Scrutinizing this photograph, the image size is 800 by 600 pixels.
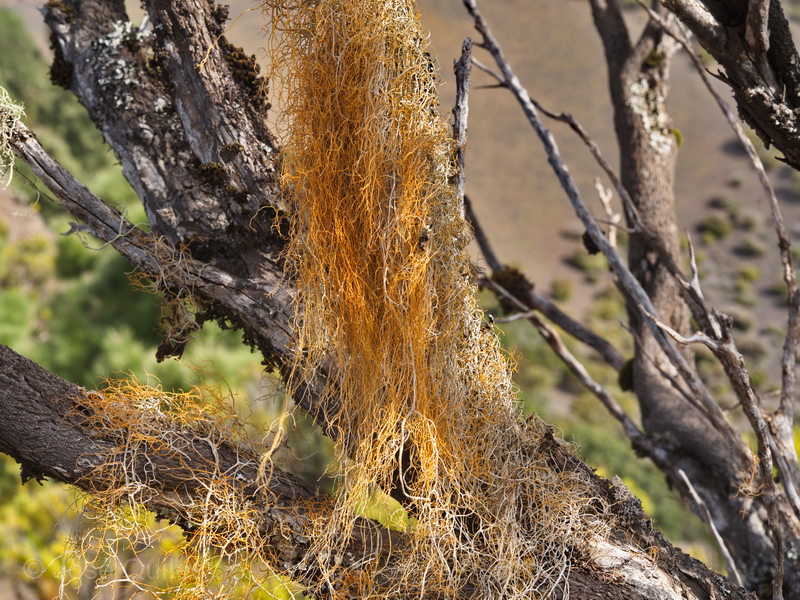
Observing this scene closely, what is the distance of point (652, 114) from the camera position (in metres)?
3.15

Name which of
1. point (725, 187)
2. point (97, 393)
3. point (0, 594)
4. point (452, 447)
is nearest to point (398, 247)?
point (452, 447)

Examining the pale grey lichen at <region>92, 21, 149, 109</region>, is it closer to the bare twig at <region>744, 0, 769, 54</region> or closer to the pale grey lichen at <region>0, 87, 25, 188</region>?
the pale grey lichen at <region>0, 87, 25, 188</region>

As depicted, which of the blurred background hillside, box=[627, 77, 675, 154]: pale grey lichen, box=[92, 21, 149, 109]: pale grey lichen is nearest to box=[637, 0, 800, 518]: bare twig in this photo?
box=[627, 77, 675, 154]: pale grey lichen

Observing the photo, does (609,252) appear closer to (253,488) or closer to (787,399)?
(787,399)

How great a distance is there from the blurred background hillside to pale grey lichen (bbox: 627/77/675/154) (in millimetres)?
3071

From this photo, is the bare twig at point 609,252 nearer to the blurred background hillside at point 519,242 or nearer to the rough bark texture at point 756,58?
the rough bark texture at point 756,58

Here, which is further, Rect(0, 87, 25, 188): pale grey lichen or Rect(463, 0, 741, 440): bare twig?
Rect(463, 0, 741, 440): bare twig

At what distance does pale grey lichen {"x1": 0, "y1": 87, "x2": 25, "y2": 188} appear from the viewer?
1703mm

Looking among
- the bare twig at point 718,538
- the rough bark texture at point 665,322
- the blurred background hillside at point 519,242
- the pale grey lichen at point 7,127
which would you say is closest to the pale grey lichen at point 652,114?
the rough bark texture at point 665,322

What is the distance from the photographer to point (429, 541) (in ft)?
5.27

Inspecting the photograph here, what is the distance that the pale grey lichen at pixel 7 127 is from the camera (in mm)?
1703

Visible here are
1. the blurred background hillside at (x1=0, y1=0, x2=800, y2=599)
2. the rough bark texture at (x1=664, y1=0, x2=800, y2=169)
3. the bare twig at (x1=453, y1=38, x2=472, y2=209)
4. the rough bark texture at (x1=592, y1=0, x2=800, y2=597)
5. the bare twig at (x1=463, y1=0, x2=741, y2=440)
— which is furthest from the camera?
the blurred background hillside at (x1=0, y1=0, x2=800, y2=599)

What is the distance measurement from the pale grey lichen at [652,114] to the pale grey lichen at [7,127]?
94.6 inches

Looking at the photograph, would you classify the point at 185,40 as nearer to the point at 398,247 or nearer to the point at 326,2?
the point at 326,2
